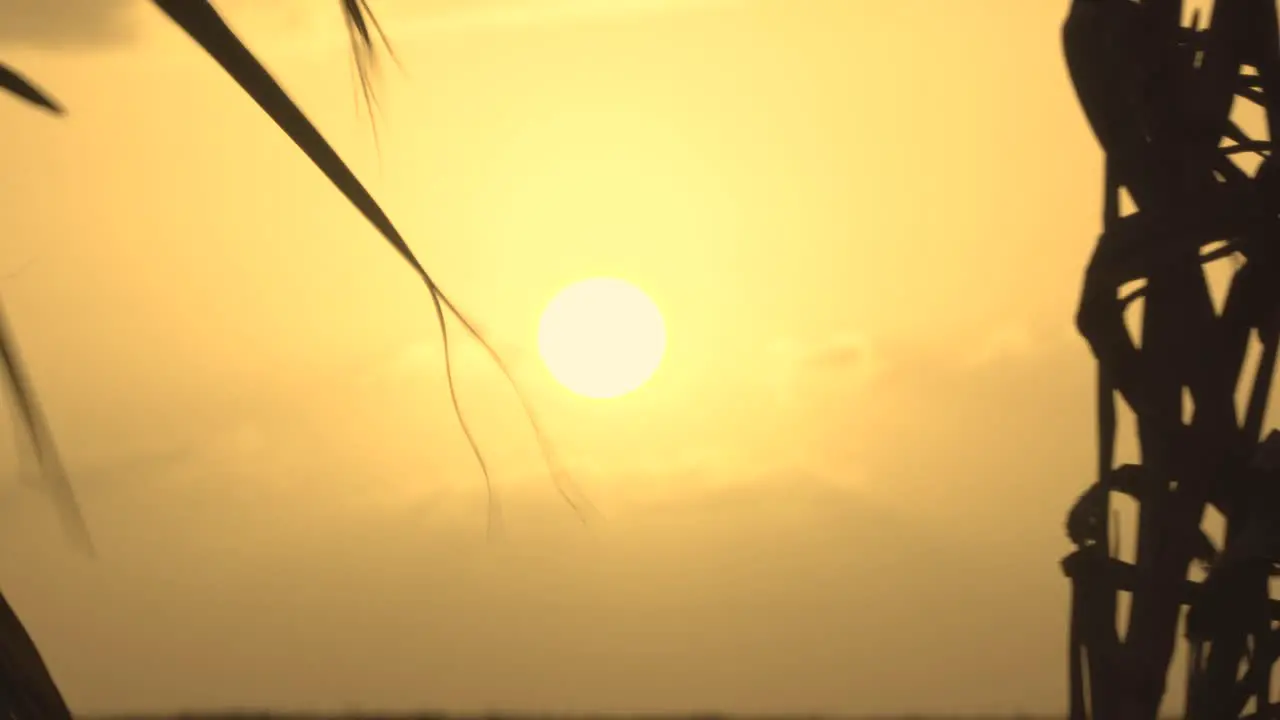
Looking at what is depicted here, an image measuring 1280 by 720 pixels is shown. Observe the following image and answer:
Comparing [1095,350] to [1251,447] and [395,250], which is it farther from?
[395,250]

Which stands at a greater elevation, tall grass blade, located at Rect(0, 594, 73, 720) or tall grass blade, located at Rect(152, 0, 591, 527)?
tall grass blade, located at Rect(152, 0, 591, 527)

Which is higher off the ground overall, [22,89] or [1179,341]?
[22,89]

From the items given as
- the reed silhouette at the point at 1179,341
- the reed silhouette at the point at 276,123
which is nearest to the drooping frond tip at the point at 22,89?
the reed silhouette at the point at 276,123

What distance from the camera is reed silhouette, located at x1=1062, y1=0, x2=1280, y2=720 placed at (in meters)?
0.39

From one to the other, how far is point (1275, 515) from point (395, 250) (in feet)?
1.00

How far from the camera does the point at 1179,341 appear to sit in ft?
1.31

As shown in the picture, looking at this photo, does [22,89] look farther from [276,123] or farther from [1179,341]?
[1179,341]

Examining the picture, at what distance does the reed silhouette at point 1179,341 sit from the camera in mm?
386

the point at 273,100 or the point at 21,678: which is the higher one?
the point at 273,100

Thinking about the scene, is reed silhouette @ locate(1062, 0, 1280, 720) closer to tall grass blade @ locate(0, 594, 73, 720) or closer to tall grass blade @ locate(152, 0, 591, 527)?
tall grass blade @ locate(152, 0, 591, 527)

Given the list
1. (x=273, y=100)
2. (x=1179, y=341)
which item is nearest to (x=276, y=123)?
(x=273, y=100)

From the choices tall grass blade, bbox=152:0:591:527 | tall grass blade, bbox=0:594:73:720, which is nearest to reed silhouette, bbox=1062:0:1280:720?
tall grass blade, bbox=152:0:591:527

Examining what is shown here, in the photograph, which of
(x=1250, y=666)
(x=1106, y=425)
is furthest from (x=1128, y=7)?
(x=1250, y=666)

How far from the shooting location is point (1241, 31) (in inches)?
16.4
